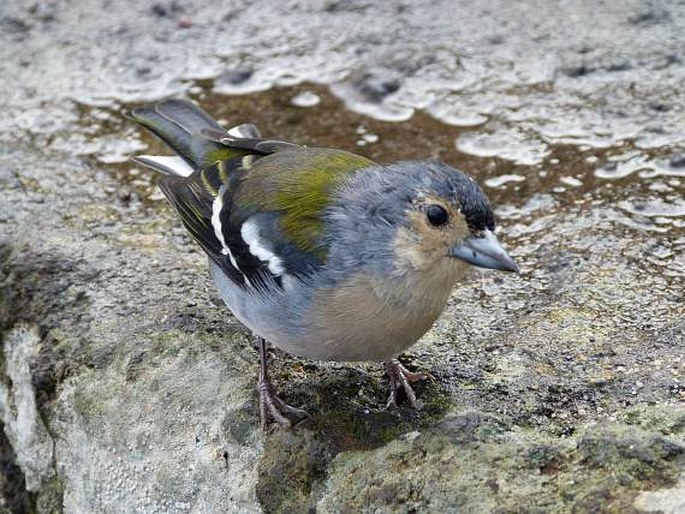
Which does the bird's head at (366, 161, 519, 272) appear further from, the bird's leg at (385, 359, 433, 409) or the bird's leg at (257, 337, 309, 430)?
the bird's leg at (257, 337, 309, 430)

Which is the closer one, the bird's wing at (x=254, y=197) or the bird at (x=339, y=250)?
the bird at (x=339, y=250)

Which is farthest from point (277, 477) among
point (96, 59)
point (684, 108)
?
point (96, 59)

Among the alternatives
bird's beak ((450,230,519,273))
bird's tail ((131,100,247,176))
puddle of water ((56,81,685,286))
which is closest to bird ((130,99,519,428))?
bird's beak ((450,230,519,273))

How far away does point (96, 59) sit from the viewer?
21.3 ft

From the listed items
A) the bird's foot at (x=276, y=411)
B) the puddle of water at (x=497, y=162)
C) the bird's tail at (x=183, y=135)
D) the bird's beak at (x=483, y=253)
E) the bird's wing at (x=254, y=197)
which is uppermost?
the bird's beak at (x=483, y=253)

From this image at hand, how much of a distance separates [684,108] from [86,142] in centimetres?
299

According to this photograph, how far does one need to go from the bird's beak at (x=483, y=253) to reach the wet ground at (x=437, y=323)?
486mm

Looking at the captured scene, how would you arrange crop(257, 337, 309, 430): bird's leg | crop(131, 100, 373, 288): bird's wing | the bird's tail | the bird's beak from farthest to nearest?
1. the bird's tail
2. crop(131, 100, 373, 288): bird's wing
3. crop(257, 337, 309, 430): bird's leg
4. the bird's beak

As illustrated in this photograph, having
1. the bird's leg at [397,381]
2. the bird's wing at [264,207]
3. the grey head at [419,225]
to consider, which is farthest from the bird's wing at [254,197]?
the bird's leg at [397,381]

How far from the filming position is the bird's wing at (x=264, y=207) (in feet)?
12.1

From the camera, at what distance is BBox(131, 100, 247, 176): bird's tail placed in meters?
4.54

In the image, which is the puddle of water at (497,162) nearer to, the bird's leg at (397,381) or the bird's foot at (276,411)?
the bird's leg at (397,381)

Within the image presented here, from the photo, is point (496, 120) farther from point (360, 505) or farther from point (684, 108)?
point (360, 505)

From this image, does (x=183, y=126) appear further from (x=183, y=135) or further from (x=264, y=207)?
(x=264, y=207)
